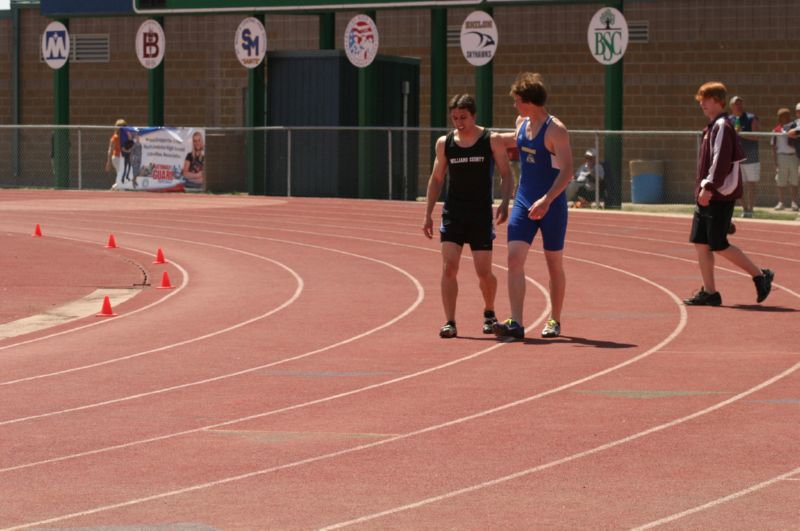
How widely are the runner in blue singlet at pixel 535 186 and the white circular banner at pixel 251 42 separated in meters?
22.8

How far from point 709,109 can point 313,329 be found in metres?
3.90

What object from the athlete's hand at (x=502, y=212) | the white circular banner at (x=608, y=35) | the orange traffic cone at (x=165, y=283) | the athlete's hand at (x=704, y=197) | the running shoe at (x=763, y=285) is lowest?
the orange traffic cone at (x=165, y=283)

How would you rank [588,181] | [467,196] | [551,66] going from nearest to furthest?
1. [467,196]
2. [588,181]
3. [551,66]

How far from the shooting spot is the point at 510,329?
1266 centimetres

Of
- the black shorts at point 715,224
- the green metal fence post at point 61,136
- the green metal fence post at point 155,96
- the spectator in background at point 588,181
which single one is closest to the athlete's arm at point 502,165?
the black shorts at point 715,224

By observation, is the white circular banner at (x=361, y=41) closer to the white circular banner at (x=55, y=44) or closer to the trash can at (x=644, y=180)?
the trash can at (x=644, y=180)

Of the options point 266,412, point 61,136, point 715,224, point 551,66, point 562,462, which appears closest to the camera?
point 562,462

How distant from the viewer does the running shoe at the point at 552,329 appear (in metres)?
12.9

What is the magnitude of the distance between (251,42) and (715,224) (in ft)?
70.7

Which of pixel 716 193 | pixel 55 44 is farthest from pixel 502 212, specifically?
pixel 55 44

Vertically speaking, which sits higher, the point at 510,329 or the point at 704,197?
the point at 704,197

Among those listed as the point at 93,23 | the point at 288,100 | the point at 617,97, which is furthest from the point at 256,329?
the point at 93,23

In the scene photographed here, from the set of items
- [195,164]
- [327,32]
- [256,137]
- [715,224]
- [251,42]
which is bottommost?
[715,224]

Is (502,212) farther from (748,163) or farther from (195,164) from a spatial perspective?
(195,164)
